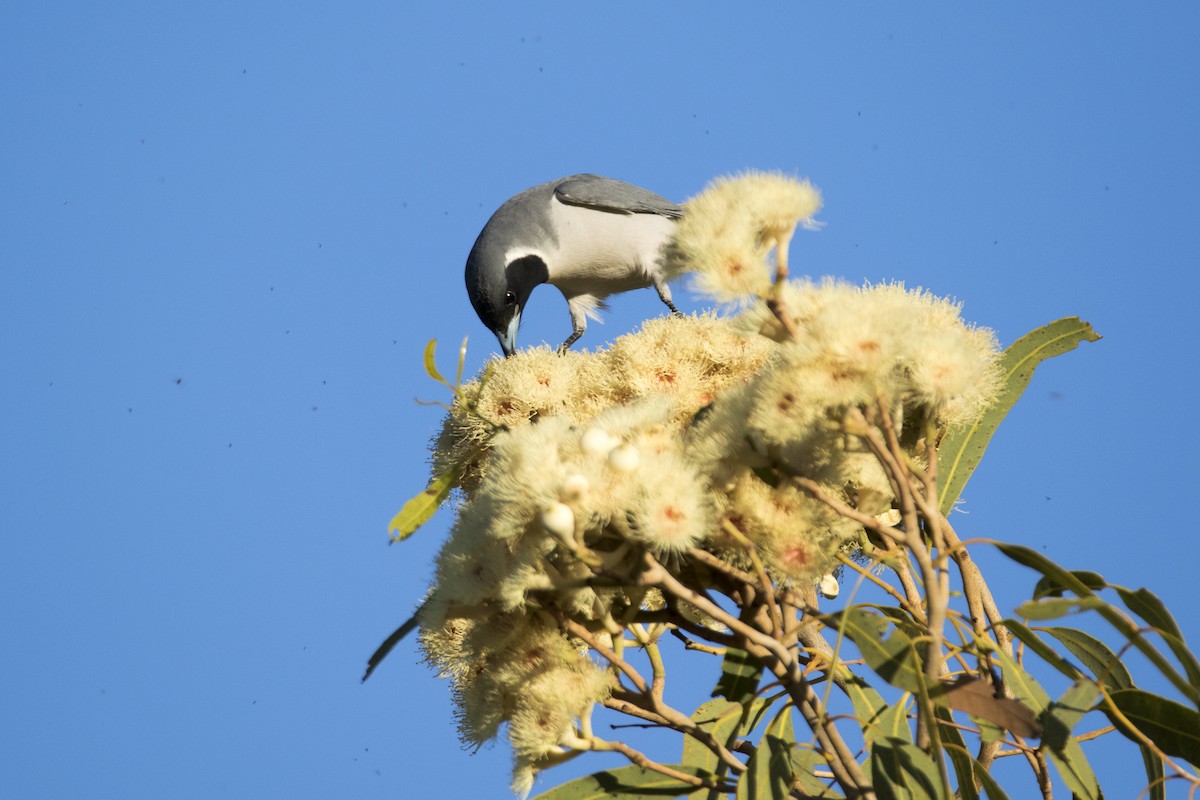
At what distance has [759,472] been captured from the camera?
1.34 metres

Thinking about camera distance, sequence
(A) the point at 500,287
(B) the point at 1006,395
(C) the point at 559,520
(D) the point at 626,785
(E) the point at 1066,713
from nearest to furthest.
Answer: (C) the point at 559,520 < (E) the point at 1066,713 < (D) the point at 626,785 < (B) the point at 1006,395 < (A) the point at 500,287

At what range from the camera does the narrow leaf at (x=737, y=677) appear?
1.80 metres

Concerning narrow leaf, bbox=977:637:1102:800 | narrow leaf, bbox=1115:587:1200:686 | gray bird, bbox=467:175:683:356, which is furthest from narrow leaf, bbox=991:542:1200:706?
gray bird, bbox=467:175:683:356

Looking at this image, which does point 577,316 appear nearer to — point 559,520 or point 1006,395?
point 1006,395

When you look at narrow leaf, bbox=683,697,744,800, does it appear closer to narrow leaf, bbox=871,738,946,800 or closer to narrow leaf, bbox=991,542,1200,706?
narrow leaf, bbox=871,738,946,800

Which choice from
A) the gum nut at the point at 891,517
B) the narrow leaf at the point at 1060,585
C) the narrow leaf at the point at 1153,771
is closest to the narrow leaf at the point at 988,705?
the narrow leaf at the point at 1060,585

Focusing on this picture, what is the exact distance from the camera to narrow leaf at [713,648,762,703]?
5.92 ft

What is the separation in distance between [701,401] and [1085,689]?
663mm

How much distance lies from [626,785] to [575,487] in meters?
0.51

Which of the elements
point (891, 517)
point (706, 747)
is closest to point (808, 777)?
point (706, 747)

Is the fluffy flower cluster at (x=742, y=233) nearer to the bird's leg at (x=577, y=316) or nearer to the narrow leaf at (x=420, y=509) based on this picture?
the narrow leaf at (x=420, y=509)

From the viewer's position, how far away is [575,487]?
123cm

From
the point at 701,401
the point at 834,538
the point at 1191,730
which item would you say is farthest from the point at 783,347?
the point at 1191,730

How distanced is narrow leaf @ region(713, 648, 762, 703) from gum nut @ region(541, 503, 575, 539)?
2.15ft
